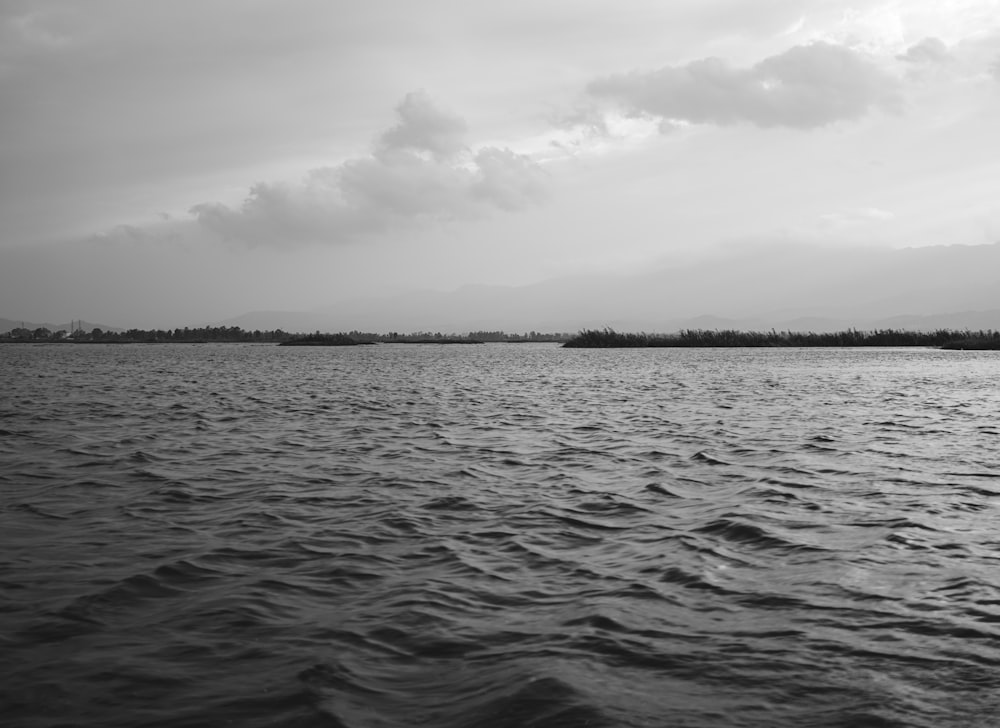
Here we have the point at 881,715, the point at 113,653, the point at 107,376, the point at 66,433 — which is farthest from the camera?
the point at 107,376

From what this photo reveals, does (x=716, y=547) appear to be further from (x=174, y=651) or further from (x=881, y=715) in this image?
(x=174, y=651)

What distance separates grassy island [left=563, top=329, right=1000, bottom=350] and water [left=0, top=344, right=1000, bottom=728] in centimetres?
11919

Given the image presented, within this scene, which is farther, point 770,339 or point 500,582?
point 770,339

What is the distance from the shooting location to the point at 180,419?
31188 millimetres

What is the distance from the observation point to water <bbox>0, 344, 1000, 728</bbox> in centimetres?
691

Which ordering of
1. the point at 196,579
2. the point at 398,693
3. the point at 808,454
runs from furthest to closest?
the point at 808,454 < the point at 196,579 < the point at 398,693

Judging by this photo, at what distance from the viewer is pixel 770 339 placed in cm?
14438

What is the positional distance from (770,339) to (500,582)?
468 feet

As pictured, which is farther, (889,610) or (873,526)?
(873,526)

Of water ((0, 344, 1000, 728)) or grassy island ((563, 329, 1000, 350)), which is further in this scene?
grassy island ((563, 329, 1000, 350))

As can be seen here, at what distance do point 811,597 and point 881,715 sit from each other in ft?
10.6

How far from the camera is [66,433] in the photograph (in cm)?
2633

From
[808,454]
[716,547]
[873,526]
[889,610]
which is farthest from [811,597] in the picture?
[808,454]

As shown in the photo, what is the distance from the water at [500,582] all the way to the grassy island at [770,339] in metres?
119
